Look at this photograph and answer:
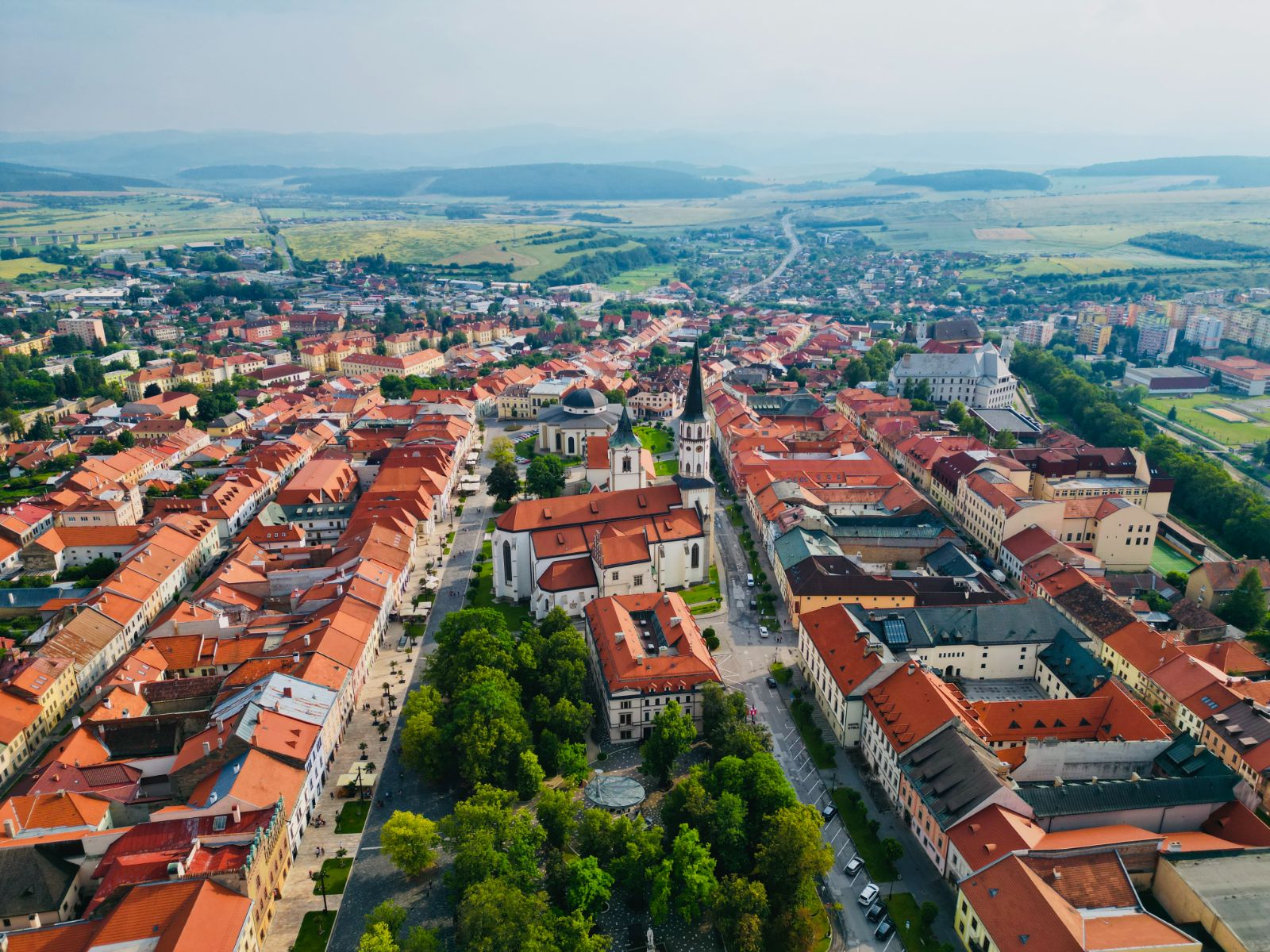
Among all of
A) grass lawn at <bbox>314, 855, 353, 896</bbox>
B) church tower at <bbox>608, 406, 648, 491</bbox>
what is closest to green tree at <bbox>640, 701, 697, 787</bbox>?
grass lawn at <bbox>314, 855, 353, 896</bbox>

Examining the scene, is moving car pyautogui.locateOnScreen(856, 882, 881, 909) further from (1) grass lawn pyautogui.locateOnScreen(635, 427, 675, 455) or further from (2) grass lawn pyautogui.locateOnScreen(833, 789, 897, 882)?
(1) grass lawn pyautogui.locateOnScreen(635, 427, 675, 455)

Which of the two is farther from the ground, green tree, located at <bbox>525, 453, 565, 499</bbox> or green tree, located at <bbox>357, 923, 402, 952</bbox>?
green tree, located at <bbox>357, 923, 402, 952</bbox>

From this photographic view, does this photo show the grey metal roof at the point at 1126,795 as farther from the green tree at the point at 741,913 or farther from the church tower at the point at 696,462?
the church tower at the point at 696,462

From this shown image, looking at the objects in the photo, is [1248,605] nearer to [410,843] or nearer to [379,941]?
[410,843]

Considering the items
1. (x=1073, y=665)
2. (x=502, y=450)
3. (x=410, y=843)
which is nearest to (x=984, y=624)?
(x=1073, y=665)

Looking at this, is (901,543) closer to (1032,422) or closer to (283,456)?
(1032,422)

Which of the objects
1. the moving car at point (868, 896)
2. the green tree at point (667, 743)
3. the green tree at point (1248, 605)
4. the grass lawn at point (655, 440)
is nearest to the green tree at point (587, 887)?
the green tree at point (667, 743)

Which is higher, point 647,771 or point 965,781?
point 965,781

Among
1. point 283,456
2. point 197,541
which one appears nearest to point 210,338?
point 283,456
